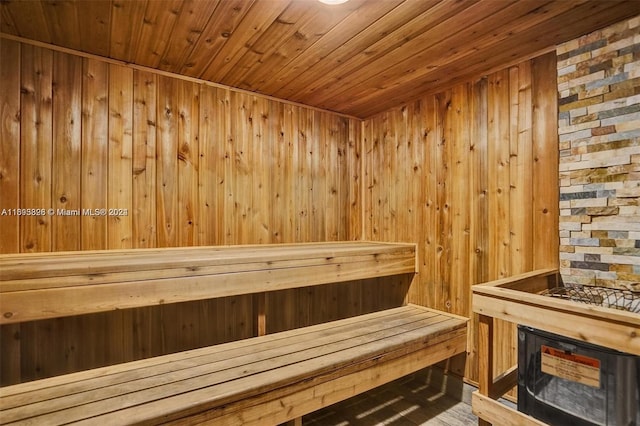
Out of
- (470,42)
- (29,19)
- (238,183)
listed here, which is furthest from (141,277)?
(470,42)

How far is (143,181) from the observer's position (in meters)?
2.19

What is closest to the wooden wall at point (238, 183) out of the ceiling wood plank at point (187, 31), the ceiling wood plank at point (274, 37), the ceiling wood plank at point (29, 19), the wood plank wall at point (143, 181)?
the wood plank wall at point (143, 181)

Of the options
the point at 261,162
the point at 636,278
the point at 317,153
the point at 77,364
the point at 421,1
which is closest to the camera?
the point at 421,1

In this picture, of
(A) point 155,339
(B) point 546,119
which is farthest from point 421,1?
(A) point 155,339

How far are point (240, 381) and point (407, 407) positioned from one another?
1.43 meters

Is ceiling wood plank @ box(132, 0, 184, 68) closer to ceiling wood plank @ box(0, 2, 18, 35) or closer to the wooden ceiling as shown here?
the wooden ceiling

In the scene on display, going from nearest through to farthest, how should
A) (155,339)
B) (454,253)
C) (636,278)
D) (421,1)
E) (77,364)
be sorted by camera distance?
(421,1) → (636,278) → (77,364) → (155,339) → (454,253)

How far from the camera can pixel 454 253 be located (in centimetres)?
247

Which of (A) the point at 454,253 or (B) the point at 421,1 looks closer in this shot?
(B) the point at 421,1

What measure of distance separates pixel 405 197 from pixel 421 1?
1603 mm

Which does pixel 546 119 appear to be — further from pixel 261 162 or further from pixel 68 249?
pixel 68 249

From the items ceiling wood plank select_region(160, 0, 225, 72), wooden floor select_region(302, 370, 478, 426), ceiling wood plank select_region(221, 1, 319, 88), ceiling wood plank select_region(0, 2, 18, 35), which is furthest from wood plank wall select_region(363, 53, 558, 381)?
ceiling wood plank select_region(0, 2, 18, 35)

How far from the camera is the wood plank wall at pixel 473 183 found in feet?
6.66

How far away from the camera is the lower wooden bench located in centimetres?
124
